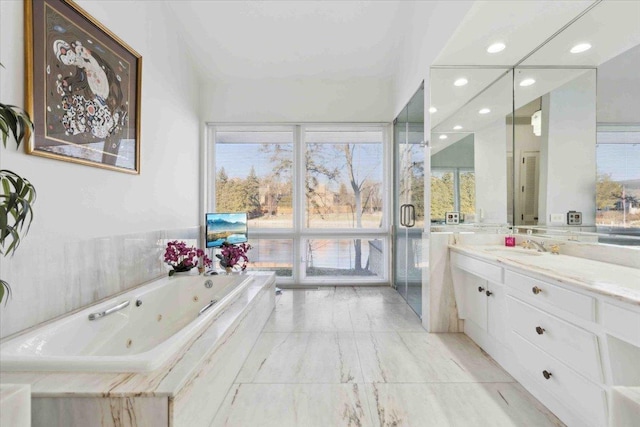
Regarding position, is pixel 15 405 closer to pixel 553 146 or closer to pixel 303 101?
pixel 553 146

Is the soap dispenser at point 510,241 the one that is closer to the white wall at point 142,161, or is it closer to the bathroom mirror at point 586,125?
the bathroom mirror at point 586,125

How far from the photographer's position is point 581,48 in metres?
2.08

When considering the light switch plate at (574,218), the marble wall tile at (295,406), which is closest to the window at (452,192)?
the light switch plate at (574,218)

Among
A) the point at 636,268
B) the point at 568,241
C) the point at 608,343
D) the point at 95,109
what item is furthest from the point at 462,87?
the point at 95,109

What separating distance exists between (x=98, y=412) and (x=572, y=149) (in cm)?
299

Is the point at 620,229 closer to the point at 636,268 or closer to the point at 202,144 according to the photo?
the point at 636,268

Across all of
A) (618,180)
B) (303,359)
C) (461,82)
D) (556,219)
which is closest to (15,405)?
(303,359)

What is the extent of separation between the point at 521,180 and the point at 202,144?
12.1ft

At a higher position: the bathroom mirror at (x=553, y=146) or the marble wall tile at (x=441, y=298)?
the bathroom mirror at (x=553, y=146)

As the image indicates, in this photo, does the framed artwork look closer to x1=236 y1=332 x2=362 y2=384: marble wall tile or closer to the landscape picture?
the landscape picture

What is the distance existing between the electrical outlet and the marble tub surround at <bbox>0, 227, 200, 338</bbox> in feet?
11.1

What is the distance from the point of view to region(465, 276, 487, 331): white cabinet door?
7.51 feet

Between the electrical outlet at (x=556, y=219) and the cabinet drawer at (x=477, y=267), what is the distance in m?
0.68

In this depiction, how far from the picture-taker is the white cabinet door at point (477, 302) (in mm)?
2289
